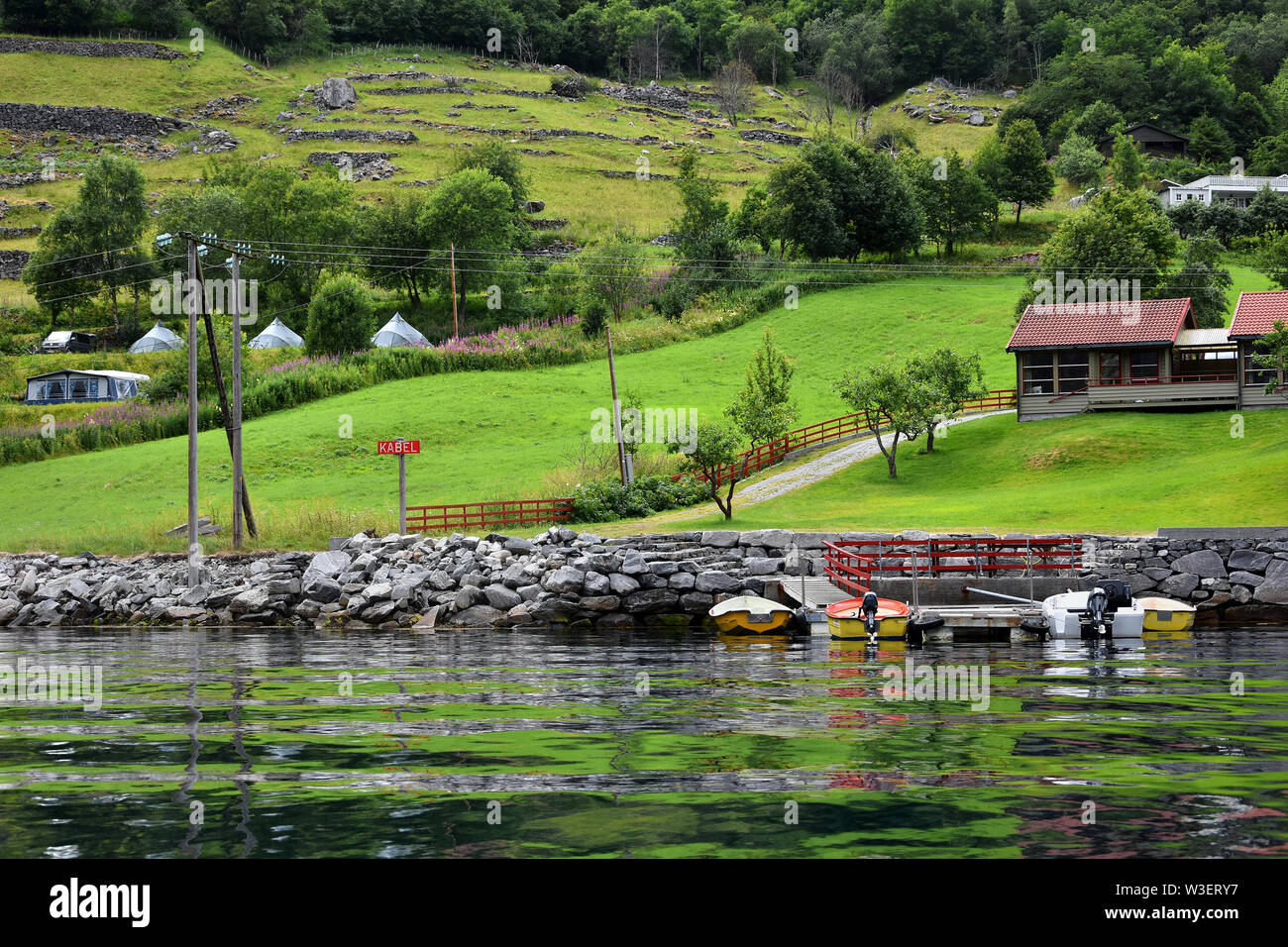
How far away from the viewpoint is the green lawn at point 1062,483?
40969 millimetres

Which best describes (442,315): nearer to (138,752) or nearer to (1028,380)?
(1028,380)

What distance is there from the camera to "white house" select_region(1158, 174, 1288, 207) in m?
117

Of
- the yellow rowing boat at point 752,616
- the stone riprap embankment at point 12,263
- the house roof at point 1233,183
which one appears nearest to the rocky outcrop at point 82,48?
the stone riprap embankment at point 12,263

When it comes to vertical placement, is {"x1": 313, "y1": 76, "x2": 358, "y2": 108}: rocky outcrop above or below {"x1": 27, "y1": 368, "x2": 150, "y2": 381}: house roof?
above

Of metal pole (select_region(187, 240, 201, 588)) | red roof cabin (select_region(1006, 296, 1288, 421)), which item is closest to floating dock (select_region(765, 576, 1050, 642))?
metal pole (select_region(187, 240, 201, 588))

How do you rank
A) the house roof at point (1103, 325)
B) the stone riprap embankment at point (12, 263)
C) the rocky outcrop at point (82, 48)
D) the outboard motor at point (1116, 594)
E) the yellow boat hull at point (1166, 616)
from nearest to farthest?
1. the outboard motor at point (1116, 594)
2. the yellow boat hull at point (1166, 616)
3. the house roof at point (1103, 325)
4. the stone riprap embankment at point (12, 263)
5. the rocky outcrop at point (82, 48)

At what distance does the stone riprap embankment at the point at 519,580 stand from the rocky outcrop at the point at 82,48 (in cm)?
16109

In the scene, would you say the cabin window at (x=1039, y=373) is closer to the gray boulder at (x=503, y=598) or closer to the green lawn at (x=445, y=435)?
the green lawn at (x=445, y=435)

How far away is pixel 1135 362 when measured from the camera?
201 ft

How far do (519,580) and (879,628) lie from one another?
12.6m

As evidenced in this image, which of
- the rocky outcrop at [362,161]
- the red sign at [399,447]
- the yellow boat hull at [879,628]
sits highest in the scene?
the rocky outcrop at [362,161]

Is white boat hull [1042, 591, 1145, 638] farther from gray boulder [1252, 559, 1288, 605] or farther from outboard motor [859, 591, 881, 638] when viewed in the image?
gray boulder [1252, 559, 1288, 605]

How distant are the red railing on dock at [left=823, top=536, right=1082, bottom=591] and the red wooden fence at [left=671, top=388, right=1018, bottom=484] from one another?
14.5m
